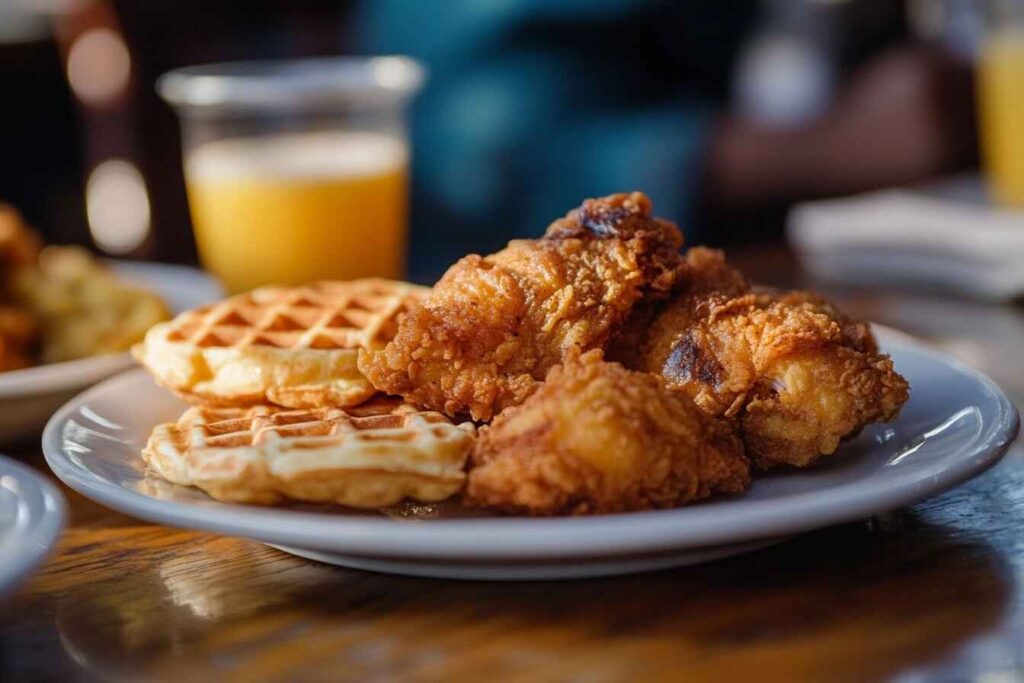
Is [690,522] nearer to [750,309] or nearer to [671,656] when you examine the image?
[671,656]

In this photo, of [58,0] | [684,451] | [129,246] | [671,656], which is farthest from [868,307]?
[58,0]

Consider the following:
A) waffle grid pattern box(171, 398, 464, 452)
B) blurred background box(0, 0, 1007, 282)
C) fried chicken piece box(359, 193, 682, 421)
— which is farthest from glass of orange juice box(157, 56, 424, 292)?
fried chicken piece box(359, 193, 682, 421)

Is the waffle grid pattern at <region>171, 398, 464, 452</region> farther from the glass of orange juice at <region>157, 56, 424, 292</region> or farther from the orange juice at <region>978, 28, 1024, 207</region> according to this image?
the orange juice at <region>978, 28, 1024, 207</region>

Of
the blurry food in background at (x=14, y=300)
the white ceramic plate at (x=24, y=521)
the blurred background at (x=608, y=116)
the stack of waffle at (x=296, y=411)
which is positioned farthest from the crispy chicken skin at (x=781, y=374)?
the blurred background at (x=608, y=116)

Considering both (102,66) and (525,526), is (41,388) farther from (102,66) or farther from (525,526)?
(102,66)

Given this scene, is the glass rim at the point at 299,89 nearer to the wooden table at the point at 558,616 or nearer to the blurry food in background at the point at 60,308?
the blurry food in background at the point at 60,308

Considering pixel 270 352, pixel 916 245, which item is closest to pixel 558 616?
pixel 270 352
